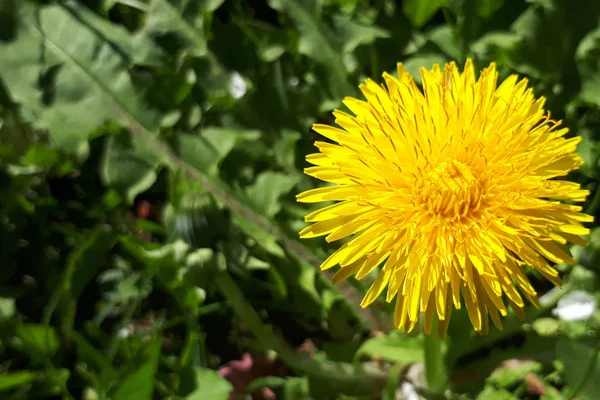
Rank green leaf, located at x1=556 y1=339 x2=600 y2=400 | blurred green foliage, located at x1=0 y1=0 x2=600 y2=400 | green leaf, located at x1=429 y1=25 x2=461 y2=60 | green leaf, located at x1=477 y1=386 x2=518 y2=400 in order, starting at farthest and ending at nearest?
green leaf, located at x1=429 y1=25 x2=461 y2=60 → blurred green foliage, located at x1=0 y1=0 x2=600 y2=400 → green leaf, located at x1=477 y1=386 x2=518 y2=400 → green leaf, located at x1=556 y1=339 x2=600 y2=400

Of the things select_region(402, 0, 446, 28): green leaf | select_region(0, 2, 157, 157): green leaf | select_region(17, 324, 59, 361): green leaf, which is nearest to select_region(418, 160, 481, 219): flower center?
select_region(402, 0, 446, 28): green leaf

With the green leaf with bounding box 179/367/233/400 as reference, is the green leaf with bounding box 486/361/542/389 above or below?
above

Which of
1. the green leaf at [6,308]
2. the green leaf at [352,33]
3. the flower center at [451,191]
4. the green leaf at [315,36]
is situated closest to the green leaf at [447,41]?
the green leaf at [352,33]

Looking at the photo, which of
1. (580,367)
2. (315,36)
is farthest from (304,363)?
(315,36)

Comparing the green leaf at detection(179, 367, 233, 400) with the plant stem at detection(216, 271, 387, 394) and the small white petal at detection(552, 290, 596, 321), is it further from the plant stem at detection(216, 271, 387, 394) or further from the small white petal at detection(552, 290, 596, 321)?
the small white petal at detection(552, 290, 596, 321)

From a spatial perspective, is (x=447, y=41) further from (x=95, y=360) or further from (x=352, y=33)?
(x=95, y=360)

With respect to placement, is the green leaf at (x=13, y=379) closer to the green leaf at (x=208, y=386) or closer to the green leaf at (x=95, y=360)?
the green leaf at (x=95, y=360)

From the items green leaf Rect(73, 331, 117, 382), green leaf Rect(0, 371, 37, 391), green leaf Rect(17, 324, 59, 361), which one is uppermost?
green leaf Rect(73, 331, 117, 382)
